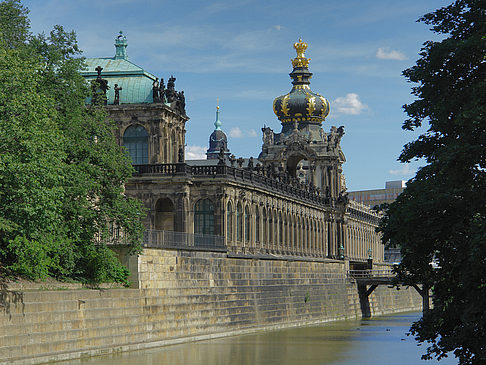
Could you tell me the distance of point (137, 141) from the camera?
8375 cm

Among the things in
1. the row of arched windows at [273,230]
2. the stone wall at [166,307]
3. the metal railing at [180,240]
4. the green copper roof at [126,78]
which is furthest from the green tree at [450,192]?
the green copper roof at [126,78]

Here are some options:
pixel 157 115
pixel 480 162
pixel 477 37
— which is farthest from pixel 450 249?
pixel 157 115

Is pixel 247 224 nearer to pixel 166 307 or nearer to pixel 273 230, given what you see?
pixel 273 230

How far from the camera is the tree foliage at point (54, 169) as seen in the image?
4453 centimetres

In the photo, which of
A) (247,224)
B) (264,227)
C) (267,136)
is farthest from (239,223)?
(267,136)

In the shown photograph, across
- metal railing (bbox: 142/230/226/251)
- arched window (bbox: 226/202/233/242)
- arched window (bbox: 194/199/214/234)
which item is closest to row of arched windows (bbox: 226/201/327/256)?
arched window (bbox: 226/202/233/242)

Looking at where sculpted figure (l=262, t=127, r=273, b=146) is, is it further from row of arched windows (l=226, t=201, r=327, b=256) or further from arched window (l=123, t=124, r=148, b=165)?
arched window (l=123, t=124, r=148, b=165)

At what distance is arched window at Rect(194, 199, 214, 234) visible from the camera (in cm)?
8075

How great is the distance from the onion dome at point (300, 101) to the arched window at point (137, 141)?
155 feet

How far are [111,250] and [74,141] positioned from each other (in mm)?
6603

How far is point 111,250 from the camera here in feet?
188

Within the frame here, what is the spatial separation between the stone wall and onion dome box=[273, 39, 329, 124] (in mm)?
35189

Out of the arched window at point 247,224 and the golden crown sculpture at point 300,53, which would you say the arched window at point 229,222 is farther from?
the golden crown sculpture at point 300,53

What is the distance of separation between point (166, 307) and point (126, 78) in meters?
27.5
